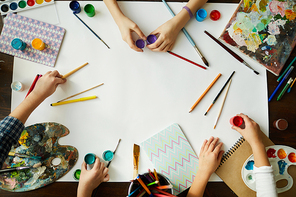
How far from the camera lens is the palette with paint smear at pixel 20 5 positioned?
1063 mm

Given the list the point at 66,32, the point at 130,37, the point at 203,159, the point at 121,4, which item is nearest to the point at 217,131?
the point at 203,159

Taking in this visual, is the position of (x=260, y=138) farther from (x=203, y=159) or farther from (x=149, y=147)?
(x=149, y=147)

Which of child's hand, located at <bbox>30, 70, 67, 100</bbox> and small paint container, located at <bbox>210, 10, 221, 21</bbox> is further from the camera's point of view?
small paint container, located at <bbox>210, 10, 221, 21</bbox>

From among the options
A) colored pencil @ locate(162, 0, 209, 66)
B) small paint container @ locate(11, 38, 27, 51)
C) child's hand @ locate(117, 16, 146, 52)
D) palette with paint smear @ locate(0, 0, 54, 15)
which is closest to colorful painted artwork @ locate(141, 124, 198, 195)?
colored pencil @ locate(162, 0, 209, 66)

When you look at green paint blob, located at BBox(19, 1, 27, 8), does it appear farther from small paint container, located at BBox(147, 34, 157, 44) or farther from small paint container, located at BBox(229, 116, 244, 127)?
small paint container, located at BBox(229, 116, 244, 127)

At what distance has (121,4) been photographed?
1.08 metres

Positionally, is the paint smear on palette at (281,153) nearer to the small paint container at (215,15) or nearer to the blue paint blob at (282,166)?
the blue paint blob at (282,166)

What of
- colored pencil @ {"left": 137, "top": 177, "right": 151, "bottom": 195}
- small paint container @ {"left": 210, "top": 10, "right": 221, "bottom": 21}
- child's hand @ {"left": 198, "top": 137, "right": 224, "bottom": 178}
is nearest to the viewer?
colored pencil @ {"left": 137, "top": 177, "right": 151, "bottom": 195}

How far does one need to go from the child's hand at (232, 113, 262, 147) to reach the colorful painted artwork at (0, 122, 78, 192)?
2.82ft

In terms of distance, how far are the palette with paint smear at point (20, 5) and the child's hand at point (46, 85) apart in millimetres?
388

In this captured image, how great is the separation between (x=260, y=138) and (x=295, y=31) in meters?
0.61

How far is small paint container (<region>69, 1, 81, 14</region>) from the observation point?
1.04 metres

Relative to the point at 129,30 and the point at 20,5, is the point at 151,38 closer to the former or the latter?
the point at 129,30

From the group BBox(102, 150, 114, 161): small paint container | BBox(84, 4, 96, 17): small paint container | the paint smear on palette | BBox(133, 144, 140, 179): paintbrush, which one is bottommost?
BBox(102, 150, 114, 161): small paint container
